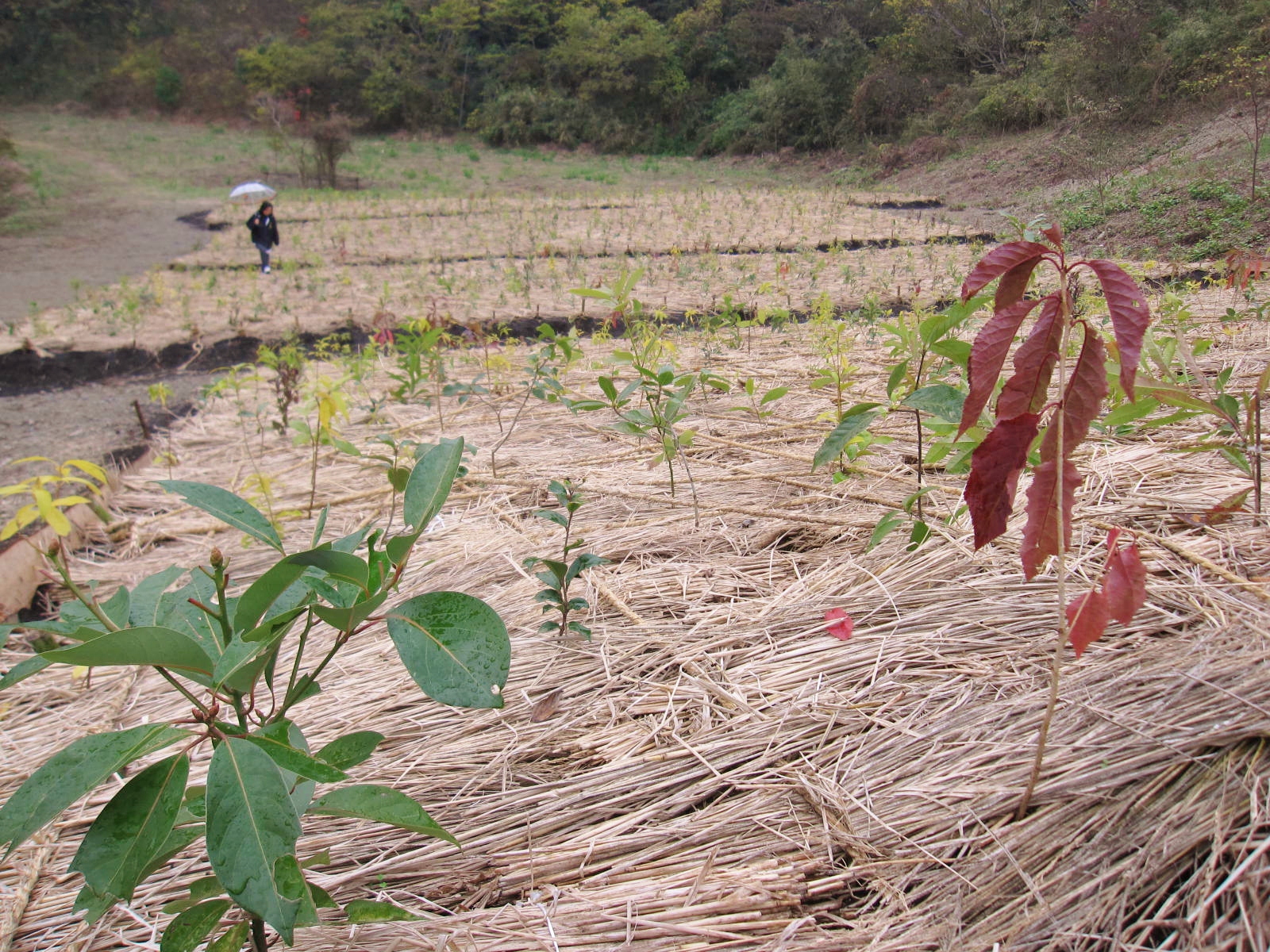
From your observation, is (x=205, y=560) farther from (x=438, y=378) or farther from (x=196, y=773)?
(x=438, y=378)

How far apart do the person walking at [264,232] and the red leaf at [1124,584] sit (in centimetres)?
842

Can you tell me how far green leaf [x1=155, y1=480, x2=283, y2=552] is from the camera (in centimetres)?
68

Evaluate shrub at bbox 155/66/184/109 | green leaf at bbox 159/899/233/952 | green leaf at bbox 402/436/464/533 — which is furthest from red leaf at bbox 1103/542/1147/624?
shrub at bbox 155/66/184/109

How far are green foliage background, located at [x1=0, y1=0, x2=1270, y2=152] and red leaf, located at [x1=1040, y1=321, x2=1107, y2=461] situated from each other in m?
12.5

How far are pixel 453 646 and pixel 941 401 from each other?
0.93 metres

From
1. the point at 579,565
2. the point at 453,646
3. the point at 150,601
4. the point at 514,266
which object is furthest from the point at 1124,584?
the point at 514,266

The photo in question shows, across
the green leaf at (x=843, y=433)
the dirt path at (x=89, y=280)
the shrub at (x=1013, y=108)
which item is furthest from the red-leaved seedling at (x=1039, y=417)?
the shrub at (x=1013, y=108)

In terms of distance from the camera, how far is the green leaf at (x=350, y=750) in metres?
0.72

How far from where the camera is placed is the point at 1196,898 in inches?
26.8

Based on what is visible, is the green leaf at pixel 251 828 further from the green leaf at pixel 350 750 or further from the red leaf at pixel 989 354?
the red leaf at pixel 989 354

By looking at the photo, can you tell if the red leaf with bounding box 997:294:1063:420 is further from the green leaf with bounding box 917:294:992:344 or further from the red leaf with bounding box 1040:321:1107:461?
the green leaf with bounding box 917:294:992:344

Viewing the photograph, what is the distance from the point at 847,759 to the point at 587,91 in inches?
1078

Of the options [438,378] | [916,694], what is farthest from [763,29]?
[916,694]

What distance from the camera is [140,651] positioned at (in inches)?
20.3
